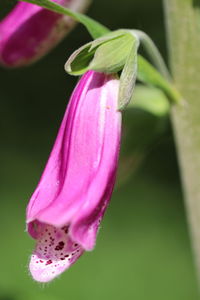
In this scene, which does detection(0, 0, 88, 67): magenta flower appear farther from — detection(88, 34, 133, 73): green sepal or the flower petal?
the flower petal

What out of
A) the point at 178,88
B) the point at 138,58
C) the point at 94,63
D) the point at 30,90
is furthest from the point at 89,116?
the point at 30,90

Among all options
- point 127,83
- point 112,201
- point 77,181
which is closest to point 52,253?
point 77,181

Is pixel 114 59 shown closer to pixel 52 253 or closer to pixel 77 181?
pixel 77 181

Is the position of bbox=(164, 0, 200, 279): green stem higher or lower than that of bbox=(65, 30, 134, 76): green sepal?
lower

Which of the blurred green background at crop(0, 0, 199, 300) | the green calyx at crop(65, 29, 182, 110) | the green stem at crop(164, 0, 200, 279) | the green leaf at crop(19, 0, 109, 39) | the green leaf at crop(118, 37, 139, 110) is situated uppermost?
the green leaf at crop(19, 0, 109, 39)

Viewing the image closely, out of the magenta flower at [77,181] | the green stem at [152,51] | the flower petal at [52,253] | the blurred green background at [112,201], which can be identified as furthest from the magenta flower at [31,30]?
the blurred green background at [112,201]

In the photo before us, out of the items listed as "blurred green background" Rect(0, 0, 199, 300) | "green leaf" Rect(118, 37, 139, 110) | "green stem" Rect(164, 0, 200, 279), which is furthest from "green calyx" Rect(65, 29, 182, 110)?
"blurred green background" Rect(0, 0, 199, 300)

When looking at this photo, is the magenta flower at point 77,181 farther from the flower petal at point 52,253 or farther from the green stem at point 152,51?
the green stem at point 152,51

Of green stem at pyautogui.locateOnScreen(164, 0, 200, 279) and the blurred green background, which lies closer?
green stem at pyautogui.locateOnScreen(164, 0, 200, 279)
